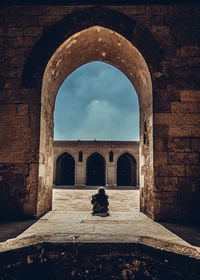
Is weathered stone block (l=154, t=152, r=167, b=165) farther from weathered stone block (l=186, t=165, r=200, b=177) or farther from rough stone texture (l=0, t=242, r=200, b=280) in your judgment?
rough stone texture (l=0, t=242, r=200, b=280)

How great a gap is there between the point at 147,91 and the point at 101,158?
16.7 metres

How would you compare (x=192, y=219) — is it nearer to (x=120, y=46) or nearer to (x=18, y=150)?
(x=18, y=150)

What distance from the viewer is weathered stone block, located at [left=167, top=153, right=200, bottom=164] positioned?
499 centimetres

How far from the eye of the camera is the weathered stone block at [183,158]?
16.4ft

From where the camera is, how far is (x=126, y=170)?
72.3ft

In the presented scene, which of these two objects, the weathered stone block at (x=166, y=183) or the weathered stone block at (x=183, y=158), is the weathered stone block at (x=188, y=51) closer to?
the weathered stone block at (x=183, y=158)

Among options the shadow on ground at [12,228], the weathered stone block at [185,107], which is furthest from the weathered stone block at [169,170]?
the shadow on ground at [12,228]

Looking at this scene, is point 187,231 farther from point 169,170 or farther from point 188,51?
point 188,51

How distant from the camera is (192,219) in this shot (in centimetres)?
483

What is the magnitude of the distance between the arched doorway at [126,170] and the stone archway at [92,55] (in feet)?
50.0

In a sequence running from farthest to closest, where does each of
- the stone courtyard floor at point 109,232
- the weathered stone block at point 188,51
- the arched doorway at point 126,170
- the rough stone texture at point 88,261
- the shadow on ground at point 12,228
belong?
1. the arched doorway at point 126,170
2. the weathered stone block at point 188,51
3. the shadow on ground at point 12,228
4. the stone courtyard floor at point 109,232
5. the rough stone texture at point 88,261

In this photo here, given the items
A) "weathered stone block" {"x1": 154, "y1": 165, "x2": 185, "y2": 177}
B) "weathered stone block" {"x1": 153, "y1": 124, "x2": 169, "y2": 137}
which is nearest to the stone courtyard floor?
"weathered stone block" {"x1": 154, "y1": 165, "x2": 185, "y2": 177}

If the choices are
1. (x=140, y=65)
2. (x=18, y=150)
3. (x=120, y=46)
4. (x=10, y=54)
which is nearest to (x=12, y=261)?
(x=18, y=150)

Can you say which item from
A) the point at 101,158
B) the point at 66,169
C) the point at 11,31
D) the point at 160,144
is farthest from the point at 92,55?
the point at 66,169
